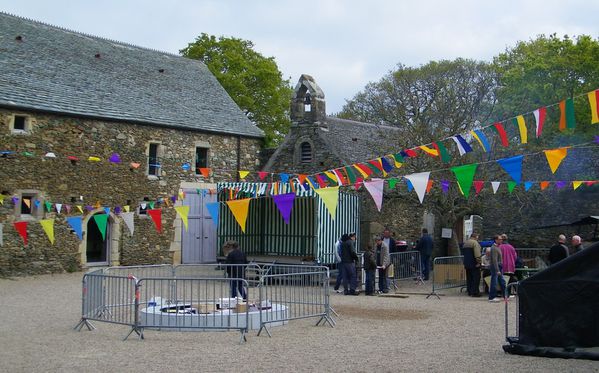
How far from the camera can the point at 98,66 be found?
24.2 metres

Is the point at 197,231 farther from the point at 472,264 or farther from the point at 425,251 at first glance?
the point at 472,264

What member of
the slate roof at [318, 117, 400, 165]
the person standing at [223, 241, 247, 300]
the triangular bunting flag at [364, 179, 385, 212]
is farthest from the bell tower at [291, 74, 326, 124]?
the person standing at [223, 241, 247, 300]

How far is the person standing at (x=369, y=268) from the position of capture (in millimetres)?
16188

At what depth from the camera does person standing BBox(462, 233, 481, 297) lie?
51.5 ft

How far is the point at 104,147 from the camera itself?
21.8 m

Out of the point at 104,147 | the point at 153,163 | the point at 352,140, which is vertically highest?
the point at 352,140

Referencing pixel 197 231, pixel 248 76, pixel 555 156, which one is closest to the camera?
pixel 555 156

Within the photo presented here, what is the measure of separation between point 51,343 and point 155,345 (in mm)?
1451

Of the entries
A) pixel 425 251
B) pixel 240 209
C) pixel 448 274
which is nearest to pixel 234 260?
pixel 240 209

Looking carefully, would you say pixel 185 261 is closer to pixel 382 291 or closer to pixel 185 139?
pixel 185 139

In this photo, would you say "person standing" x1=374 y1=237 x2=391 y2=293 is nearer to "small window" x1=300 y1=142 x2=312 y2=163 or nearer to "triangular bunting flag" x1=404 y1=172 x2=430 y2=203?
"triangular bunting flag" x1=404 y1=172 x2=430 y2=203

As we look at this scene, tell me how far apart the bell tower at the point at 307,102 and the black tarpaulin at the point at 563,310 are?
1567 centimetres

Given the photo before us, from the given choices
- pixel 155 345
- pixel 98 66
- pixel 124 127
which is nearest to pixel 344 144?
pixel 124 127

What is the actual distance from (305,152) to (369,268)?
8.72 m
